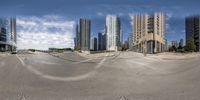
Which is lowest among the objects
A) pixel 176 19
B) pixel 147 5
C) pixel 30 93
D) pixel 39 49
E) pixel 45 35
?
pixel 30 93

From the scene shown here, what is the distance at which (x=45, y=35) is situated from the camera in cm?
161

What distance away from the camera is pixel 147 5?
1.58 meters

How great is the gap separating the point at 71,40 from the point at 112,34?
323 mm

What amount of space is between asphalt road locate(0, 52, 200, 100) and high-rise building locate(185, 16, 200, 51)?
0.51ft

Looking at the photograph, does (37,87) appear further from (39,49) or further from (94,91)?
(94,91)

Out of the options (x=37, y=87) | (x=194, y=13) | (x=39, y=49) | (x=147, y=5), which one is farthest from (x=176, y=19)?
(x=37, y=87)

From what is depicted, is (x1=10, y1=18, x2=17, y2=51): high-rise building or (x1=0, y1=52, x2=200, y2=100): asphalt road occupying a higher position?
(x1=10, y1=18, x2=17, y2=51): high-rise building

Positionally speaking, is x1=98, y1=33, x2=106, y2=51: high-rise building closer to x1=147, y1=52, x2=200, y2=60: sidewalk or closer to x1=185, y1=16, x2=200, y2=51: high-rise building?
x1=147, y1=52, x2=200, y2=60: sidewalk

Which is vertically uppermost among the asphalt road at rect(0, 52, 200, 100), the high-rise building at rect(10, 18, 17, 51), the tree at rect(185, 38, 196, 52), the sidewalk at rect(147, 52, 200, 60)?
the high-rise building at rect(10, 18, 17, 51)

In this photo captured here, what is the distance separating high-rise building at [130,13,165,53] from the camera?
149 cm

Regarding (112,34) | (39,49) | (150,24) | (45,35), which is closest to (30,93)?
(39,49)

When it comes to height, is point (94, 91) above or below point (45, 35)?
below

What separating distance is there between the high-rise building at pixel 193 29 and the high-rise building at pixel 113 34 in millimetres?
515

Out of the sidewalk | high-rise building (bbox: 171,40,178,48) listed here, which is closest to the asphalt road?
the sidewalk
